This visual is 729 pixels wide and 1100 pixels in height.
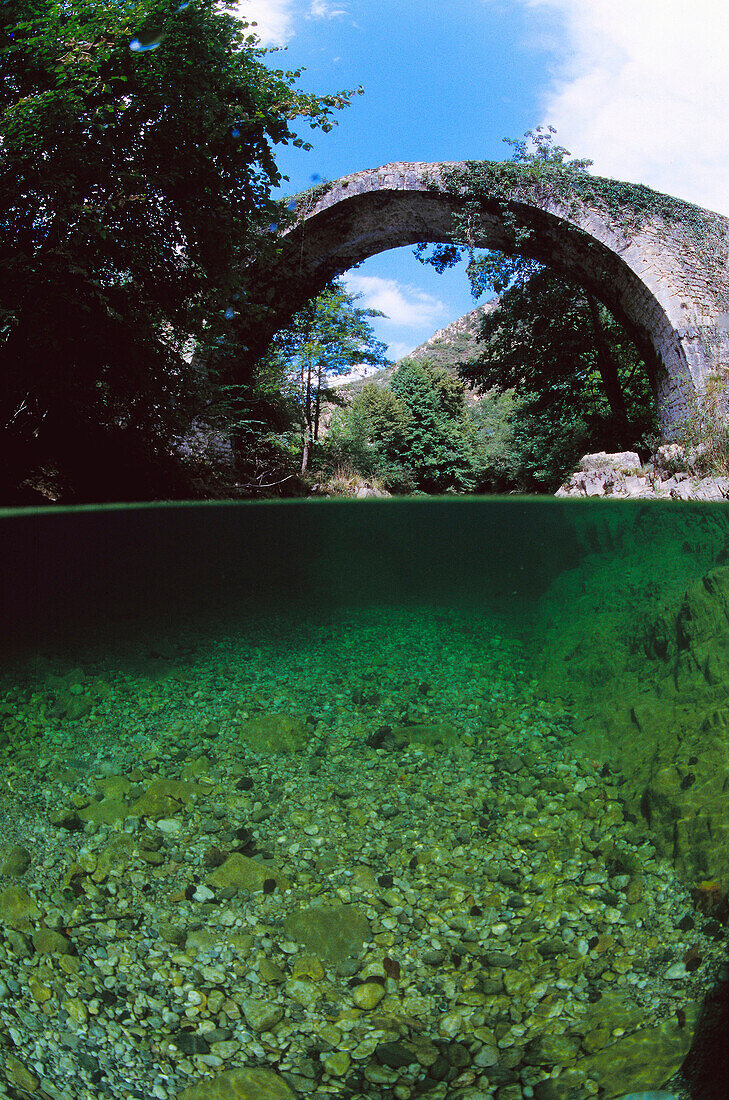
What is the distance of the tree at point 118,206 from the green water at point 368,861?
6.12 meters

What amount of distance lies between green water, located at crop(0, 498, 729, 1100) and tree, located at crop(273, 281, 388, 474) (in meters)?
14.8

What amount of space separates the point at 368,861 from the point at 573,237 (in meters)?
14.4

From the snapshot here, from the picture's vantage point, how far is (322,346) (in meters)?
19.1

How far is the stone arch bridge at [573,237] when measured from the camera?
40.4 ft

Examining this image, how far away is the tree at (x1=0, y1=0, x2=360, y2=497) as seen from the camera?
777 cm

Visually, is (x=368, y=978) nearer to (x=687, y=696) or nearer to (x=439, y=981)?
(x=439, y=981)

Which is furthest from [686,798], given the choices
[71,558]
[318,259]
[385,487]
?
[385,487]

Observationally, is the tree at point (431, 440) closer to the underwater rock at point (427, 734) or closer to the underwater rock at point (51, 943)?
the underwater rock at point (427, 734)

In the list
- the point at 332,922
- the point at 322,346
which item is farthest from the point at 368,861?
the point at 322,346

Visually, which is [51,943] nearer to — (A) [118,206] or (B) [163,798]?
(B) [163,798]

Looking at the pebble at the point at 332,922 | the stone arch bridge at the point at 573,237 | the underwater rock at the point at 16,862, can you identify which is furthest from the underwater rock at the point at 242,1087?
the stone arch bridge at the point at 573,237

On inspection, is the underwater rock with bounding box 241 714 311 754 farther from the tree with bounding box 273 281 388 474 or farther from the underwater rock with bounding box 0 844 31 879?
the tree with bounding box 273 281 388 474

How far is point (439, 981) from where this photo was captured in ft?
4.36

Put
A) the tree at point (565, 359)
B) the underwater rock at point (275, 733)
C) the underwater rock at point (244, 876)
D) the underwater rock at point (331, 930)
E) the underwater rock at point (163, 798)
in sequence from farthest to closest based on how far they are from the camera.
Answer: the tree at point (565, 359) → the underwater rock at point (275, 733) → the underwater rock at point (163, 798) → the underwater rock at point (244, 876) → the underwater rock at point (331, 930)
